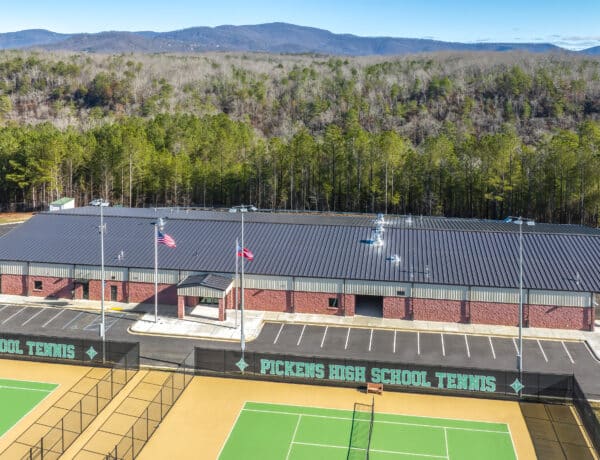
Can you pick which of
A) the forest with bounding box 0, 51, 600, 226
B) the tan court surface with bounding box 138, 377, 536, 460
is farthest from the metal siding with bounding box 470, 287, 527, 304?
the forest with bounding box 0, 51, 600, 226

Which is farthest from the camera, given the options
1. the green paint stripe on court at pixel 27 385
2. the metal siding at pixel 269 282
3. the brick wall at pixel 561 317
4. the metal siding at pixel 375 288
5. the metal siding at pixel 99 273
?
the metal siding at pixel 99 273

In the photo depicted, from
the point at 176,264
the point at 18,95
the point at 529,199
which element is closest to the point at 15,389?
the point at 176,264

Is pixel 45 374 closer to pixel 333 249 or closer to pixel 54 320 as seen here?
pixel 54 320

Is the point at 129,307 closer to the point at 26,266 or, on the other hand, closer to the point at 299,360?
the point at 26,266

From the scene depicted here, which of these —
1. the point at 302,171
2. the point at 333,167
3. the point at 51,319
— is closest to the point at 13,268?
the point at 51,319

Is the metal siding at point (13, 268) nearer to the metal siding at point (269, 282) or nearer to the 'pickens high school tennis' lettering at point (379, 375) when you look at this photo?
the metal siding at point (269, 282)

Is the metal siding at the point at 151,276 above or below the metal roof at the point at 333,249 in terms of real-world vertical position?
below

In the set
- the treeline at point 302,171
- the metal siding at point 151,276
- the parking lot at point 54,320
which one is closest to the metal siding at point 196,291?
the metal siding at point 151,276

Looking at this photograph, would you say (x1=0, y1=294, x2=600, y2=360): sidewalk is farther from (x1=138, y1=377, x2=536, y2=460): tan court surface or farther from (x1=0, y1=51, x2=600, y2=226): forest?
(x1=0, y1=51, x2=600, y2=226): forest
